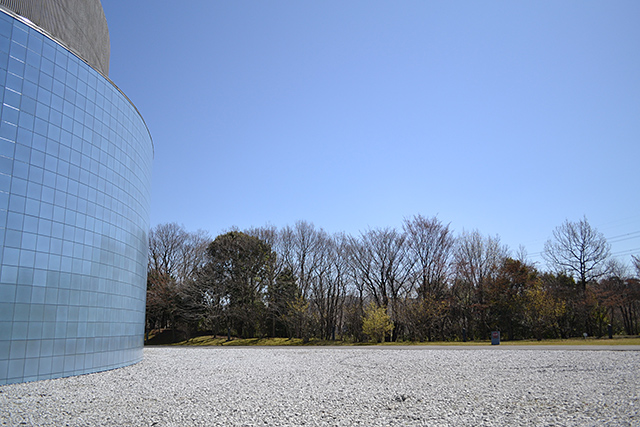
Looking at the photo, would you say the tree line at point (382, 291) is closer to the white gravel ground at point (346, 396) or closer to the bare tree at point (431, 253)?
the bare tree at point (431, 253)

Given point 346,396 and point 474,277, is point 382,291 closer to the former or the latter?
point 474,277

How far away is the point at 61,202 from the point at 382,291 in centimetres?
3132

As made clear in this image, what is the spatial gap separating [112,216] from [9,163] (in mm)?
5128

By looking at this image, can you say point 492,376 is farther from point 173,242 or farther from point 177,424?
point 173,242

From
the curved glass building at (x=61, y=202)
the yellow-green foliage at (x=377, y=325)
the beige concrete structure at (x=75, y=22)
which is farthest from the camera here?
the yellow-green foliage at (x=377, y=325)

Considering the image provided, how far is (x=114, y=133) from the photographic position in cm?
1856

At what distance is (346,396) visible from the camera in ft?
36.0

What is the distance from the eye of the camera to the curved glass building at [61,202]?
13.3 meters

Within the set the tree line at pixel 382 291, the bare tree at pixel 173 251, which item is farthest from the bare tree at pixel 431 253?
the bare tree at pixel 173 251

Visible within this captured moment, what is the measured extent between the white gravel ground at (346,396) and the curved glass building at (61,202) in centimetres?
157

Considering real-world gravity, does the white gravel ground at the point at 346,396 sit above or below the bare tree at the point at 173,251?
below

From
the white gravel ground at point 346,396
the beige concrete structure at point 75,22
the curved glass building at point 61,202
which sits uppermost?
the beige concrete structure at point 75,22

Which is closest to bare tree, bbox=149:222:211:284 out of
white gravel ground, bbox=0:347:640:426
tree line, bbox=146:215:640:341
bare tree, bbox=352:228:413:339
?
tree line, bbox=146:215:640:341

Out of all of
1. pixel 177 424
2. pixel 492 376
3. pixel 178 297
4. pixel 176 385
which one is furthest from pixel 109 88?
pixel 178 297
